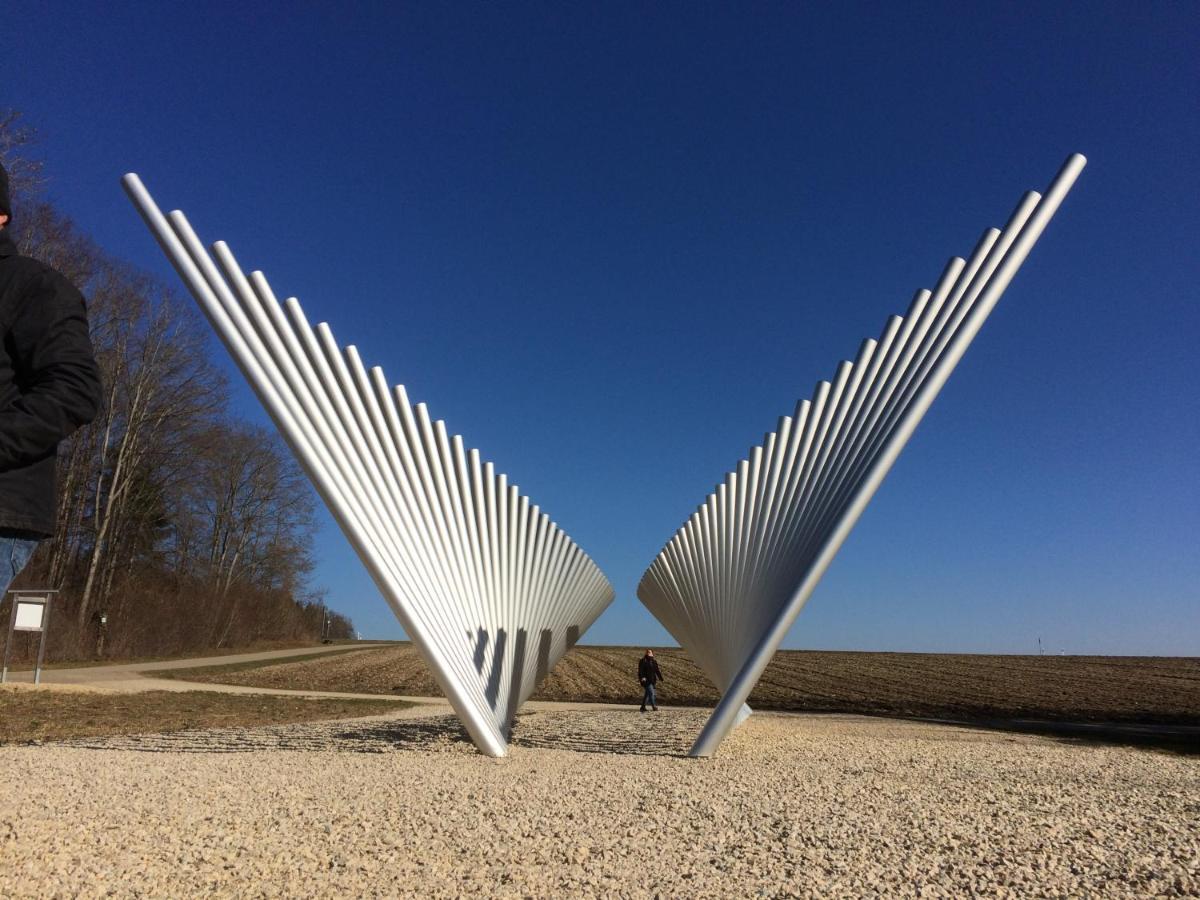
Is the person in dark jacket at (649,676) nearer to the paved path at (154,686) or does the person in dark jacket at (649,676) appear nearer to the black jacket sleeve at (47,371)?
the paved path at (154,686)

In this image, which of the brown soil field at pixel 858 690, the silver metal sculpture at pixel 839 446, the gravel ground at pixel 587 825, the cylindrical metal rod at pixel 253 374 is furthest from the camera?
the brown soil field at pixel 858 690

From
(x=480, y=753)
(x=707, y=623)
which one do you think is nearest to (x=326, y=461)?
(x=480, y=753)

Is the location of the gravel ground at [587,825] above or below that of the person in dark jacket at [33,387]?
below

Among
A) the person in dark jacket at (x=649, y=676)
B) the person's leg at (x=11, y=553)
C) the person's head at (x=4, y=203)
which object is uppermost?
the person's head at (x=4, y=203)

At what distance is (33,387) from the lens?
2.04m

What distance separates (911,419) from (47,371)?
22.4 ft

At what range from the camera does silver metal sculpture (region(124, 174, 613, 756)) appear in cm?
707

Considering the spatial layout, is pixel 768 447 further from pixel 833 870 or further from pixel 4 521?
pixel 4 521

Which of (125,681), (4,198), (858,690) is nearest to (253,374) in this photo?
(4,198)

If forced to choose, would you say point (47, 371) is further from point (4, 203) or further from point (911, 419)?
point (911, 419)

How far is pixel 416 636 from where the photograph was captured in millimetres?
7180

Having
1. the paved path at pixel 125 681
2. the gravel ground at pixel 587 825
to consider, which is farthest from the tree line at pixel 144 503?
the gravel ground at pixel 587 825

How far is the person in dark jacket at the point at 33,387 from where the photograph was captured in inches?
72.7

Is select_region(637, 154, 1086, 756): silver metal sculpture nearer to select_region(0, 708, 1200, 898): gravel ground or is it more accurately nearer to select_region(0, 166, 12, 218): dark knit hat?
select_region(0, 708, 1200, 898): gravel ground
